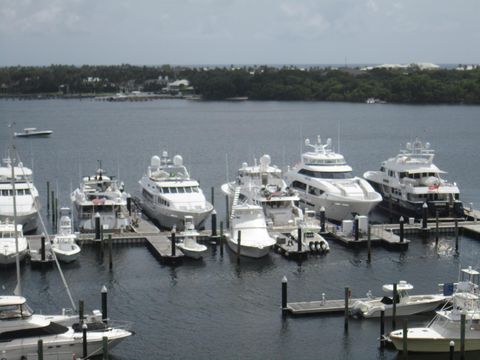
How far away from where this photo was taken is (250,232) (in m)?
57.0

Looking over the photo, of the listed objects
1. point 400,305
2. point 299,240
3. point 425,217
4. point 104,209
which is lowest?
point 400,305

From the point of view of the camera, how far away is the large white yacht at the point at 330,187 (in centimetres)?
6669

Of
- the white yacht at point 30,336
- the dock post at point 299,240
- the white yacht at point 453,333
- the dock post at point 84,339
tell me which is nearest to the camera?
the white yacht at point 30,336

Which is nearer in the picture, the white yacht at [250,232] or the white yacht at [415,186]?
the white yacht at [250,232]

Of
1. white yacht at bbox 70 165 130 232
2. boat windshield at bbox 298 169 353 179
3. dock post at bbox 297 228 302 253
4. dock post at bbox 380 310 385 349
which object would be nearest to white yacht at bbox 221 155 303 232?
boat windshield at bbox 298 169 353 179

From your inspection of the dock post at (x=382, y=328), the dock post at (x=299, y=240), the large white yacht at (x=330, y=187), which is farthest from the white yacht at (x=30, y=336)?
the large white yacht at (x=330, y=187)

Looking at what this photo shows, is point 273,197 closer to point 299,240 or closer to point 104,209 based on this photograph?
point 299,240

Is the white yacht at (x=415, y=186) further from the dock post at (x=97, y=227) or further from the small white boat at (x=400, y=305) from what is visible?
the small white boat at (x=400, y=305)

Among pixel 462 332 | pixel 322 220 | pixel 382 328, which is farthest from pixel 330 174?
Result: pixel 462 332

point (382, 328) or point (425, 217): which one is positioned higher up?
point (425, 217)

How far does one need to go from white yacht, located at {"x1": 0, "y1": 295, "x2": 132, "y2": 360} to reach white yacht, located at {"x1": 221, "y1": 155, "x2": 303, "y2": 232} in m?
25.8

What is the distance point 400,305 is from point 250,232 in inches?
586

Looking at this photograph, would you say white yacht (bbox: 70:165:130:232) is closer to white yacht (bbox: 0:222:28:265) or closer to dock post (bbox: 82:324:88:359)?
white yacht (bbox: 0:222:28:265)

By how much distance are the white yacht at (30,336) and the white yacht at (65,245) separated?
17.1m
